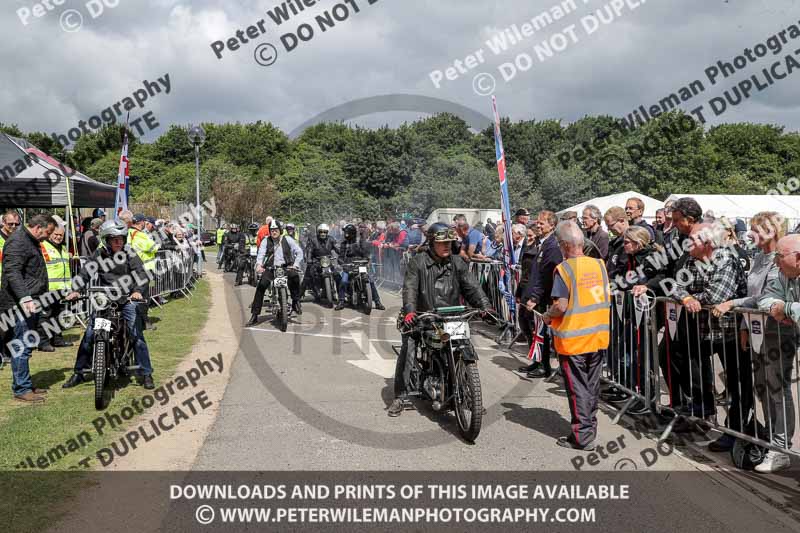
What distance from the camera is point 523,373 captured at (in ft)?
28.2

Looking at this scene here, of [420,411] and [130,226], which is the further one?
[130,226]

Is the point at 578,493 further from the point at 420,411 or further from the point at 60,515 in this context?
the point at 60,515

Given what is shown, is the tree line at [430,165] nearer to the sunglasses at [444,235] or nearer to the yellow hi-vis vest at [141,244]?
the yellow hi-vis vest at [141,244]

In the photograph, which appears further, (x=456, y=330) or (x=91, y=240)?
(x=91, y=240)

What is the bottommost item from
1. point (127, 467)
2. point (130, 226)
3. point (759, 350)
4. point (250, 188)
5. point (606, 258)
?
point (127, 467)

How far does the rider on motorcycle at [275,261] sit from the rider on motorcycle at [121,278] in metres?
4.97

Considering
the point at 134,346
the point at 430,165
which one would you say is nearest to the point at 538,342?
the point at 134,346

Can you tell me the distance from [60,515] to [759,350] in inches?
201

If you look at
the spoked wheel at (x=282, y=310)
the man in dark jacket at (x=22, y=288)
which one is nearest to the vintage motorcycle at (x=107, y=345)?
the man in dark jacket at (x=22, y=288)

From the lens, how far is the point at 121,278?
7551 mm

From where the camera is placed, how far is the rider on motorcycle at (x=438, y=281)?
6484 mm

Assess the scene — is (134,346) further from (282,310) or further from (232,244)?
(232,244)

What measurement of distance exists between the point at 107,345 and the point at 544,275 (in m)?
5.04

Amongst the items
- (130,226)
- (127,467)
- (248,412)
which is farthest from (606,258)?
(130,226)
